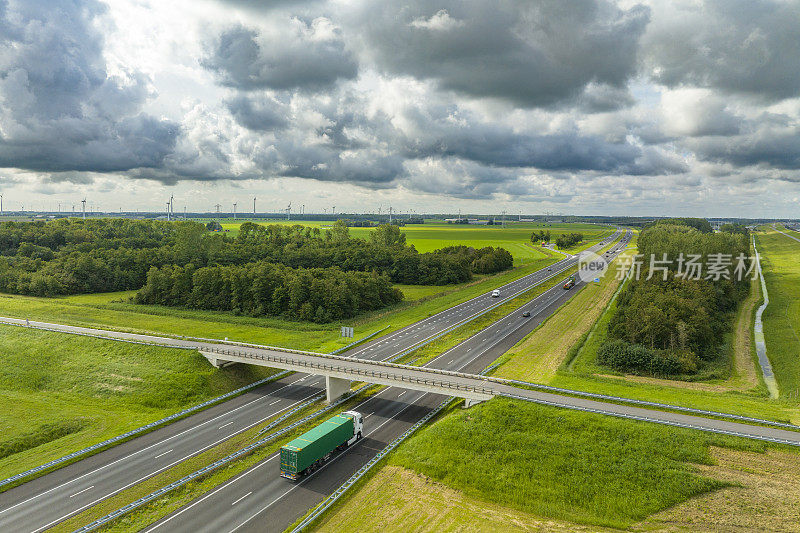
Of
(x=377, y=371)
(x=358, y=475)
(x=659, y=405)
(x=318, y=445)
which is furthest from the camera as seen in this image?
(x=377, y=371)

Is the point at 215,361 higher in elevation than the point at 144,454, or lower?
higher

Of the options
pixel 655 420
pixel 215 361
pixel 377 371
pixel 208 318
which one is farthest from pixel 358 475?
pixel 208 318

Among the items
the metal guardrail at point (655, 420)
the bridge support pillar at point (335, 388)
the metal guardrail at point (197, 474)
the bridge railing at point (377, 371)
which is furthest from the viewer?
the bridge support pillar at point (335, 388)

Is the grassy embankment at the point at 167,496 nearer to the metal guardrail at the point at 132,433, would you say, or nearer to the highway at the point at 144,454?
the highway at the point at 144,454

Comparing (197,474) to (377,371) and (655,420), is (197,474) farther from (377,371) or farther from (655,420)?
(655,420)

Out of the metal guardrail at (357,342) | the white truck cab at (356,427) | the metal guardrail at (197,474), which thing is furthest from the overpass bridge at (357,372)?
the metal guardrail at (357,342)
